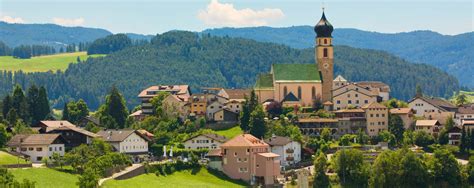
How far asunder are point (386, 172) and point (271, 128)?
64.8 feet

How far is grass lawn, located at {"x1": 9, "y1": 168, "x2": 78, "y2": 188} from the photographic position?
79.3 meters

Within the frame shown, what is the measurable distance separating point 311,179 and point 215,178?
340 inches

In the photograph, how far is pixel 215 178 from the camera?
9812 centimetres

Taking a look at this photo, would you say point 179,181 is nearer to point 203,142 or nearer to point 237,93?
point 203,142

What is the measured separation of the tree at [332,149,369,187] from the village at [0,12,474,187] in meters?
3.14

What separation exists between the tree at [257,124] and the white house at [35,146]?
867 inches

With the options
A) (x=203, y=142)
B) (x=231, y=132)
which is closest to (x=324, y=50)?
(x=231, y=132)

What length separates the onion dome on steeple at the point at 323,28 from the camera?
127 m

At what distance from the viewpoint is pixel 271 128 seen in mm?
112562

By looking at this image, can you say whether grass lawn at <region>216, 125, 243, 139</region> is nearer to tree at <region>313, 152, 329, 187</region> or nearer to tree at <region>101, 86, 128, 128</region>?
tree at <region>101, 86, 128, 128</region>

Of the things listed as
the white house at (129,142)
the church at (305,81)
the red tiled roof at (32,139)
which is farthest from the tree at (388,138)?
the red tiled roof at (32,139)

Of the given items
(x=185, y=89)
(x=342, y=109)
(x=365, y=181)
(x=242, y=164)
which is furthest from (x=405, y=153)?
(x=185, y=89)

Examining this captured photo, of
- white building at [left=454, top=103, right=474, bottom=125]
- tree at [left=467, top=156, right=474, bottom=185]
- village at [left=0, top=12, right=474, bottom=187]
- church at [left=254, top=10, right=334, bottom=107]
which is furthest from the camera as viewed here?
church at [left=254, top=10, right=334, bottom=107]

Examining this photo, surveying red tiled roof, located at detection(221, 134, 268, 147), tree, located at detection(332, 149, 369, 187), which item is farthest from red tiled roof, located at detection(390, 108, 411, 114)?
red tiled roof, located at detection(221, 134, 268, 147)
